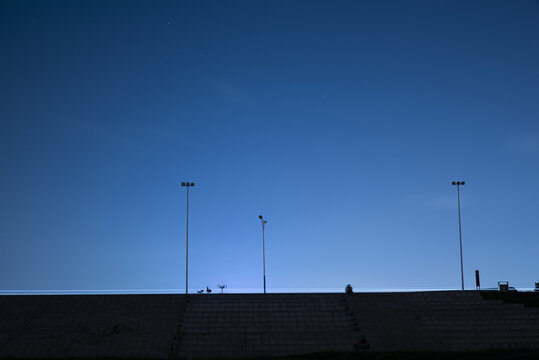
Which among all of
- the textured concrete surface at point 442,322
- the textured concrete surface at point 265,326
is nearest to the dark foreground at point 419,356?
the textured concrete surface at point 265,326

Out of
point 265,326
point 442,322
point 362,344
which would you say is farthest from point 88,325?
point 442,322

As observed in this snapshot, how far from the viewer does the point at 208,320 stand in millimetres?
44219

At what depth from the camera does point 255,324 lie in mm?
43156

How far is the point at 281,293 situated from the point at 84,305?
54.5 ft

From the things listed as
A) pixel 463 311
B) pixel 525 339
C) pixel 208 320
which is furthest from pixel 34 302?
pixel 525 339

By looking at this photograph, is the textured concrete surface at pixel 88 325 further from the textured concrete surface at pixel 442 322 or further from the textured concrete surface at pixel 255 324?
the textured concrete surface at pixel 442 322

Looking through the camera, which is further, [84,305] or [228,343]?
[84,305]

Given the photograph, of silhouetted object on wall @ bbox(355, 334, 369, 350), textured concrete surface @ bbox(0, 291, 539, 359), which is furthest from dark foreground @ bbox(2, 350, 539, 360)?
textured concrete surface @ bbox(0, 291, 539, 359)

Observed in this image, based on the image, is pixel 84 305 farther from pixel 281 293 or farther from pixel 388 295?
pixel 388 295

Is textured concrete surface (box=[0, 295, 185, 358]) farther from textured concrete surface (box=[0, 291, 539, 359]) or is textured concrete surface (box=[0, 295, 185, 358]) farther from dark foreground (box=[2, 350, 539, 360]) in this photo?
dark foreground (box=[2, 350, 539, 360])

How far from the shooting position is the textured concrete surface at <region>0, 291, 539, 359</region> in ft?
130

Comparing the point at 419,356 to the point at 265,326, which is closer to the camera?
the point at 419,356

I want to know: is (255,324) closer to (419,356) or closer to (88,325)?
(88,325)

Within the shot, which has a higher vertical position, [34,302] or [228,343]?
[34,302]
